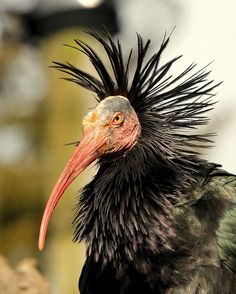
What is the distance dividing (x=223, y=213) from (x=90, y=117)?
132cm

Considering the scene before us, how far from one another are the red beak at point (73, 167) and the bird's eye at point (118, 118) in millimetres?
272

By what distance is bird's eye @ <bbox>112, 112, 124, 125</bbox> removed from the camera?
7.33 meters

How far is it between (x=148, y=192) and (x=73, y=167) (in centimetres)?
64

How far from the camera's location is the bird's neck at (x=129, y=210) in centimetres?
704

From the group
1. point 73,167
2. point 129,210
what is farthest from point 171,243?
point 73,167

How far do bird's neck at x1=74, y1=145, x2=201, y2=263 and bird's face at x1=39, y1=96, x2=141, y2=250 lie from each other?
0.17 m

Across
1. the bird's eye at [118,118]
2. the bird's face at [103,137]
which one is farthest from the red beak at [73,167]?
the bird's eye at [118,118]

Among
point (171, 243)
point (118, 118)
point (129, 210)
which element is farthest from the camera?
point (118, 118)

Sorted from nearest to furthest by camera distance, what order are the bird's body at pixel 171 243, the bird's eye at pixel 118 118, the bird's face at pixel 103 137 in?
the bird's body at pixel 171 243, the bird's face at pixel 103 137, the bird's eye at pixel 118 118

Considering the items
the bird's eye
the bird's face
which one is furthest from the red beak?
the bird's eye

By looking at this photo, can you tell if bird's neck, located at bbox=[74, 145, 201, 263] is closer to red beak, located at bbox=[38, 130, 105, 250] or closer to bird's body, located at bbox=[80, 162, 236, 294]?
bird's body, located at bbox=[80, 162, 236, 294]

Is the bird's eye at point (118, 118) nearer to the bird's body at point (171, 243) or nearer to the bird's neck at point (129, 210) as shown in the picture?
the bird's neck at point (129, 210)

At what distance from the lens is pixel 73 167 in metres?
7.01

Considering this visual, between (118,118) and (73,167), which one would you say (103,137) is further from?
(73,167)
